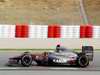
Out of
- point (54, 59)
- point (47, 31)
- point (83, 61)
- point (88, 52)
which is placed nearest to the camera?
point (54, 59)

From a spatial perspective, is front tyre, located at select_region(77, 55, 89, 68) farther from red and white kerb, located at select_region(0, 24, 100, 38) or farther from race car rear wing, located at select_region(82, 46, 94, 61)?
red and white kerb, located at select_region(0, 24, 100, 38)

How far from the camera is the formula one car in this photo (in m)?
12.3

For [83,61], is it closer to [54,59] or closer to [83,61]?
[83,61]

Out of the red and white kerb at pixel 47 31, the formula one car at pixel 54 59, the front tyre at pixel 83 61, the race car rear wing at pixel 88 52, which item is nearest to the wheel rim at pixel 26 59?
the formula one car at pixel 54 59

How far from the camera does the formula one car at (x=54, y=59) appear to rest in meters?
12.3

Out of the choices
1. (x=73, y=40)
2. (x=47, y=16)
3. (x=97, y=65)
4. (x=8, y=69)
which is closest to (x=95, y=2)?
(x=47, y=16)

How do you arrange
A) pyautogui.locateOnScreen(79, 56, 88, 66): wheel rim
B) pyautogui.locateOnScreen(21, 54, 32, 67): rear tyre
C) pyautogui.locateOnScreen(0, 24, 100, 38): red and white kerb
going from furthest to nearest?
pyautogui.locateOnScreen(0, 24, 100, 38): red and white kerb → pyautogui.locateOnScreen(79, 56, 88, 66): wheel rim → pyautogui.locateOnScreen(21, 54, 32, 67): rear tyre

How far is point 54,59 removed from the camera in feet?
41.0

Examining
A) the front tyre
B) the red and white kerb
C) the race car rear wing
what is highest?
the red and white kerb

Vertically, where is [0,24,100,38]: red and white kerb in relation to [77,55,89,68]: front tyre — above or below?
above

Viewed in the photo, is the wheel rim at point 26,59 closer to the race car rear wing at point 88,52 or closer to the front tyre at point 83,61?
the front tyre at point 83,61

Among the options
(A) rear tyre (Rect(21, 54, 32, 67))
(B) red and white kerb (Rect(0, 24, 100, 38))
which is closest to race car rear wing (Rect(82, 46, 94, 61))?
(A) rear tyre (Rect(21, 54, 32, 67))

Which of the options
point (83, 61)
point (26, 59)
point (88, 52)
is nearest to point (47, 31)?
point (88, 52)

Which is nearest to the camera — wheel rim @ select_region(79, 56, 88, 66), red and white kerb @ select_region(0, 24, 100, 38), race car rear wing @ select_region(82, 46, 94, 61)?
wheel rim @ select_region(79, 56, 88, 66)
